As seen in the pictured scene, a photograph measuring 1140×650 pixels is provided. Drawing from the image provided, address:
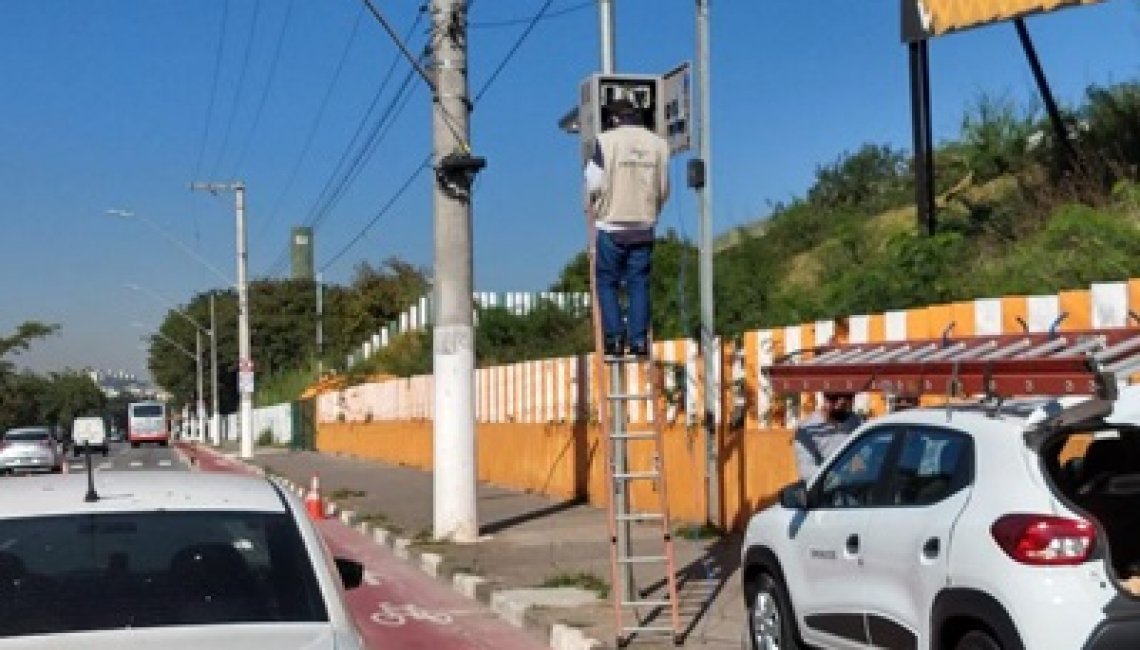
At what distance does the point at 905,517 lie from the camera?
6.54 metres

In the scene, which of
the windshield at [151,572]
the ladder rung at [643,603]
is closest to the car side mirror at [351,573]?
the windshield at [151,572]

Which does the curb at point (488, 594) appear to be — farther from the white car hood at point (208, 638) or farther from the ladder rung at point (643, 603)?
the white car hood at point (208, 638)

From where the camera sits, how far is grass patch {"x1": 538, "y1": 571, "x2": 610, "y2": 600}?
38.5 ft

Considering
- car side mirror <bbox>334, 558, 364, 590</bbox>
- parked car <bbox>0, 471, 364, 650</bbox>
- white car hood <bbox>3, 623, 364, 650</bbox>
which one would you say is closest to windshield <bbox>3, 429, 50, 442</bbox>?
car side mirror <bbox>334, 558, 364, 590</bbox>

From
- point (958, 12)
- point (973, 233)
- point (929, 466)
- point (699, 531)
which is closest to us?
point (929, 466)

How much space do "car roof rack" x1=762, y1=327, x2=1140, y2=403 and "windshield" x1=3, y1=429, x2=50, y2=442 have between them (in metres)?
38.0

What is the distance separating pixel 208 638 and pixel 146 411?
263ft

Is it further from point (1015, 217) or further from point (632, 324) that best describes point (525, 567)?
point (1015, 217)

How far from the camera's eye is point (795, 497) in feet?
25.3

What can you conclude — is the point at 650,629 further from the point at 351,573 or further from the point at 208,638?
the point at 208,638

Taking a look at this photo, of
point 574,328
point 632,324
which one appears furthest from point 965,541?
point 574,328

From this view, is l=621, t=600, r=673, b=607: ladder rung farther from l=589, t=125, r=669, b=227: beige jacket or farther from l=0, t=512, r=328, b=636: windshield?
l=0, t=512, r=328, b=636: windshield

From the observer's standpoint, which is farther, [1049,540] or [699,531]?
[699,531]

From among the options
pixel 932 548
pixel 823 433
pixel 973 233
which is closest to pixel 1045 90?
pixel 973 233
